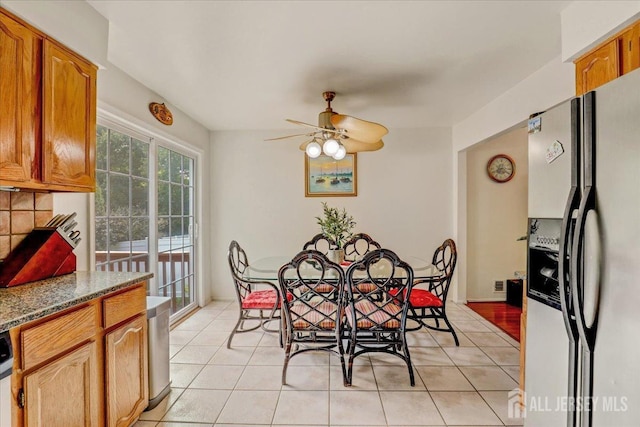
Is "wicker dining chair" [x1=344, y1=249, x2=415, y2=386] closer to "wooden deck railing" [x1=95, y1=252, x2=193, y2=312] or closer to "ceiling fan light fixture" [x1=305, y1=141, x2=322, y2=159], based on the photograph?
"ceiling fan light fixture" [x1=305, y1=141, x2=322, y2=159]

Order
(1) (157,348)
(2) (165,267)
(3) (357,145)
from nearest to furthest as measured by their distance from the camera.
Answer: (1) (157,348) → (3) (357,145) → (2) (165,267)

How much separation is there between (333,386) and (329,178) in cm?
267

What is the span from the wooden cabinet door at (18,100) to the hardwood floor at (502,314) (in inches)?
156

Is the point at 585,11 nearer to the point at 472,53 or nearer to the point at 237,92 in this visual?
the point at 472,53

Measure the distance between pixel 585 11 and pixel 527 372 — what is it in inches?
73.4

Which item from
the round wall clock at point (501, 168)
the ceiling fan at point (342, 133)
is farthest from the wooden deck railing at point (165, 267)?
the round wall clock at point (501, 168)

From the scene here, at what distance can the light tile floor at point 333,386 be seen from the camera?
1.88 meters

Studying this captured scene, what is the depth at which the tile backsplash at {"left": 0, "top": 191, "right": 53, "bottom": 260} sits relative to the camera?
1.63 m

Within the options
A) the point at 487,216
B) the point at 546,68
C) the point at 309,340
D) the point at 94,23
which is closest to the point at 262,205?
the point at 309,340

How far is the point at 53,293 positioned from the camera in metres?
1.43

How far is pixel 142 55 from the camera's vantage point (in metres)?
2.23

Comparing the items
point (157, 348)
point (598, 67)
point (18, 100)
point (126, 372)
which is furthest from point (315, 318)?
point (598, 67)

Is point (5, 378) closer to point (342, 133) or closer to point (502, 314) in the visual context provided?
point (342, 133)

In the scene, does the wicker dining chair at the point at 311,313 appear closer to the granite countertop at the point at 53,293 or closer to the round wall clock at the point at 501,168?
the granite countertop at the point at 53,293
